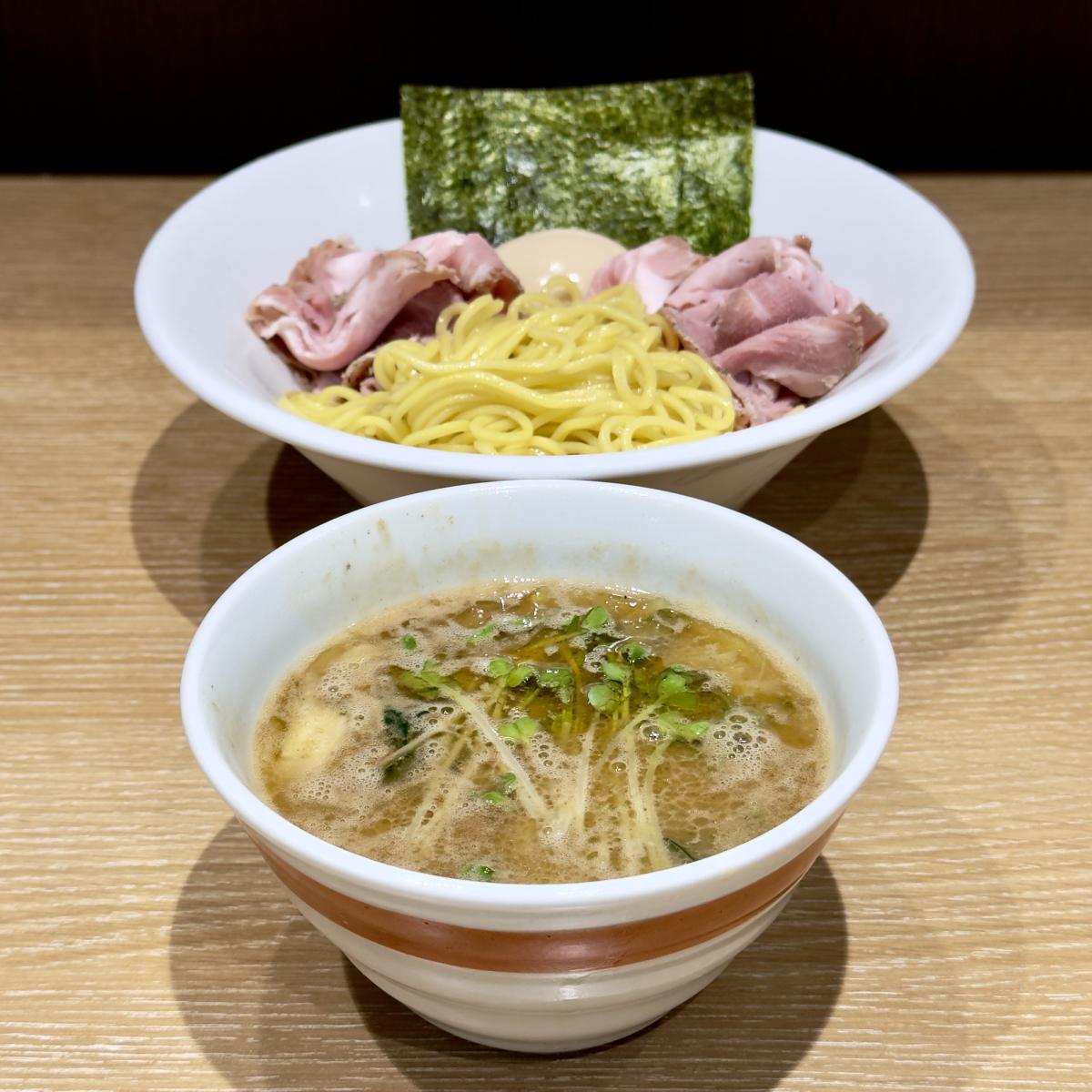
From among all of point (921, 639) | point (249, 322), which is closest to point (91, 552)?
point (249, 322)

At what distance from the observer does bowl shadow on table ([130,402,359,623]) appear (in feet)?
5.20

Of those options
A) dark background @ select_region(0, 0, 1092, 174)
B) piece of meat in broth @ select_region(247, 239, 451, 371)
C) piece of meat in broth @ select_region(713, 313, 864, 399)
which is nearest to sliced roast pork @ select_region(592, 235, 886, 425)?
piece of meat in broth @ select_region(713, 313, 864, 399)

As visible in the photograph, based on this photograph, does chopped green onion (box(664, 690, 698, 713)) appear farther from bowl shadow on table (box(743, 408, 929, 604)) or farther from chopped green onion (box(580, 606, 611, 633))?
bowl shadow on table (box(743, 408, 929, 604))

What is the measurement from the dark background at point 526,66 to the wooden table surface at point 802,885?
2.88 ft

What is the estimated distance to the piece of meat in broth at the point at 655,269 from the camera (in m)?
1.82

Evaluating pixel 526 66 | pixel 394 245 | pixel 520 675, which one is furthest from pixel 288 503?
pixel 526 66

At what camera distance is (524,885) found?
796 mm

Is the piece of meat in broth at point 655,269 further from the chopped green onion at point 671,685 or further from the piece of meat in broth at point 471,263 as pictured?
the chopped green onion at point 671,685

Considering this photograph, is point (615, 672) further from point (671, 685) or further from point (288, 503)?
point (288, 503)

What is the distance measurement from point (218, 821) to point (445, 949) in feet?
1.67

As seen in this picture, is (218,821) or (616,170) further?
(616,170)

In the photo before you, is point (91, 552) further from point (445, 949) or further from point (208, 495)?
point (445, 949)

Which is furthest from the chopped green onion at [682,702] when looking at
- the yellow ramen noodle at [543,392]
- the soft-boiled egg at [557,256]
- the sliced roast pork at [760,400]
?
the soft-boiled egg at [557,256]

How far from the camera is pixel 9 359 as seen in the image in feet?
6.61
